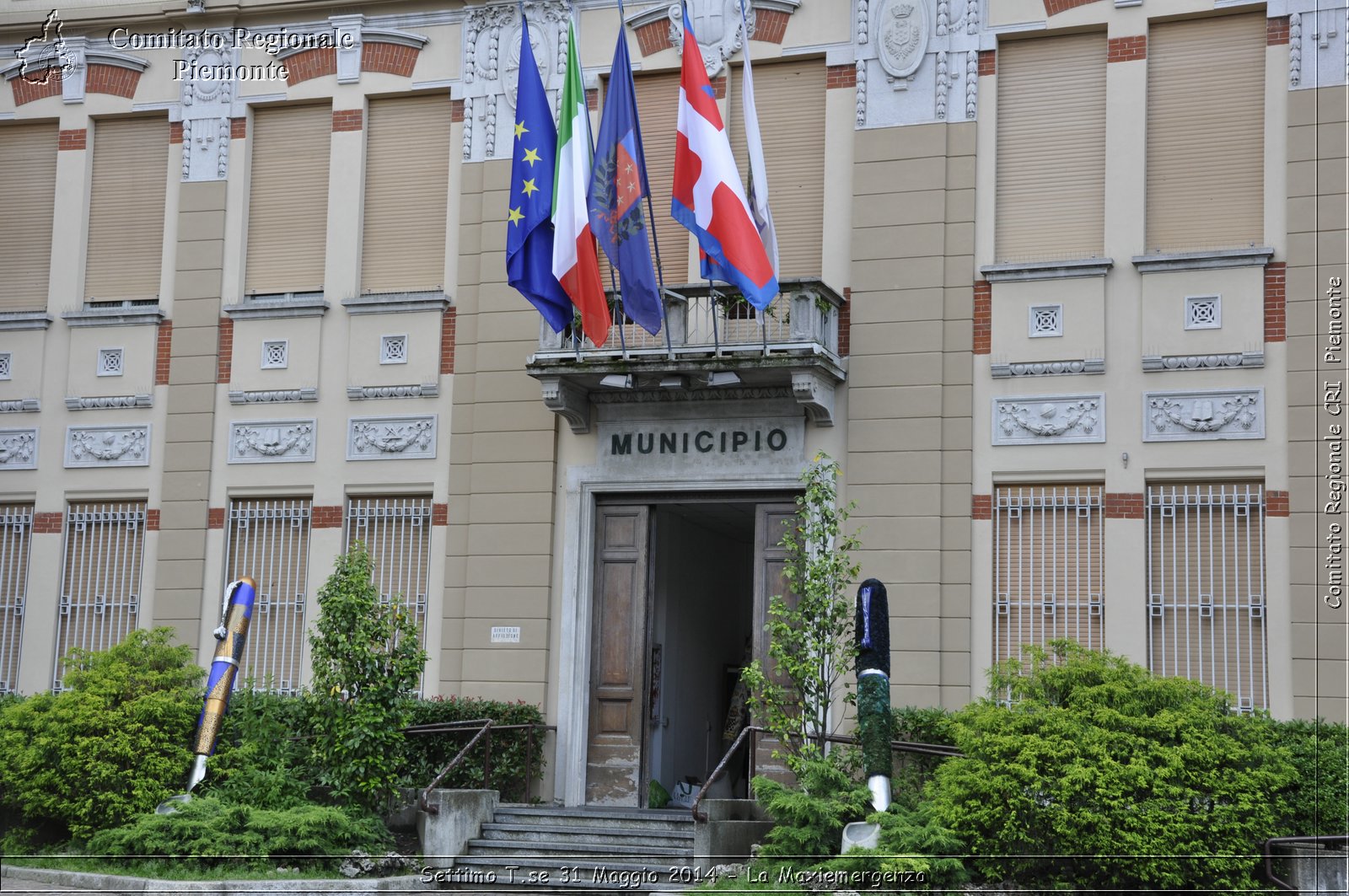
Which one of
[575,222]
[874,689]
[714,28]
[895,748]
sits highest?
[714,28]

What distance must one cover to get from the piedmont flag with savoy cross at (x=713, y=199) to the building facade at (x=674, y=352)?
967 mm

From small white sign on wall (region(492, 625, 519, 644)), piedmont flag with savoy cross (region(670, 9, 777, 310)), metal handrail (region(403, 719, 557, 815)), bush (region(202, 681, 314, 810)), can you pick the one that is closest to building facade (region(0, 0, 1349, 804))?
small white sign on wall (region(492, 625, 519, 644))

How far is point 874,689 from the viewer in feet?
44.0

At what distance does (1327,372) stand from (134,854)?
12275mm

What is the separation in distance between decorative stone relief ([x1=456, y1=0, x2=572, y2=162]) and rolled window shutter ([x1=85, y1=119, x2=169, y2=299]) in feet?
14.1

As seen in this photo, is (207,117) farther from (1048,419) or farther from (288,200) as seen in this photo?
(1048,419)

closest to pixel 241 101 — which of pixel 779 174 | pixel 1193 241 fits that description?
pixel 779 174

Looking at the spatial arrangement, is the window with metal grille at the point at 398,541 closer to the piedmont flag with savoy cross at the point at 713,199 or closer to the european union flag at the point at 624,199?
the european union flag at the point at 624,199

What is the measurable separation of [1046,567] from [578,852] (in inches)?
219

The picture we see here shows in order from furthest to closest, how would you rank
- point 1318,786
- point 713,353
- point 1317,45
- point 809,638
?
point 713,353
point 1317,45
point 809,638
point 1318,786

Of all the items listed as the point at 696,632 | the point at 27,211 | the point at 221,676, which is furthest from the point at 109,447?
the point at 696,632

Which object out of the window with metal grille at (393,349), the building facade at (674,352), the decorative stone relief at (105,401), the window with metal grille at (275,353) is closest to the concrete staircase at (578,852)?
the building facade at (674,352)

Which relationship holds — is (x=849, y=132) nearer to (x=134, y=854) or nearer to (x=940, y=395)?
(x=940, y=395)

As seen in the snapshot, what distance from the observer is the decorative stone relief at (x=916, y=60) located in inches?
657
